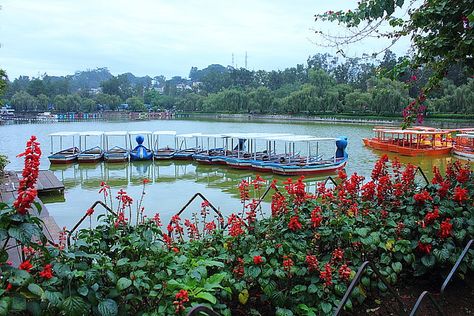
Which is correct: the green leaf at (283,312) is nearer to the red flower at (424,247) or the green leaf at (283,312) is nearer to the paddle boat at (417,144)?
the red flower at (424,247)

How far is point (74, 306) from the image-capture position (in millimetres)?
2104

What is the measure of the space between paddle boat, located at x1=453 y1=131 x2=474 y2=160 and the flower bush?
19528 millimetres

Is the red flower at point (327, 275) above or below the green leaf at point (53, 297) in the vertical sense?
below

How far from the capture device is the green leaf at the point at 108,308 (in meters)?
2.18

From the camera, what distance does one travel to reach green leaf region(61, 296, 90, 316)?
6.81 feet

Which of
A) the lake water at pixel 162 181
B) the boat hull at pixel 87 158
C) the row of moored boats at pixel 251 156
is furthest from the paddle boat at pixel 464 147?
the boat hull at pixel 87 158

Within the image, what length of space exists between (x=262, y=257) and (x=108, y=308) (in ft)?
3.56

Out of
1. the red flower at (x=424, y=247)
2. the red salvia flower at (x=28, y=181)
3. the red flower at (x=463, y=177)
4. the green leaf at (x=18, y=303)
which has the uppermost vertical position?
the red salvia flower at (x=28, y=181)

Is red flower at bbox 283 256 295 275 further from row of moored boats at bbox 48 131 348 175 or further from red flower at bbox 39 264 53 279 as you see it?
row of moored boats at bbox 48 131 348 175

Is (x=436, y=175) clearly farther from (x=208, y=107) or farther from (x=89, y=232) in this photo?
(x=208, y=107)

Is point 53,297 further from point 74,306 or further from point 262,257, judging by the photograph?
point 262,257

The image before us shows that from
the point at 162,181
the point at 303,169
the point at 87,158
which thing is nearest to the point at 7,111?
the point at 87,158

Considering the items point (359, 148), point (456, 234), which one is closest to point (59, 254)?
point (456, 234)

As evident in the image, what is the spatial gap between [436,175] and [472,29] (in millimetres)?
1583
